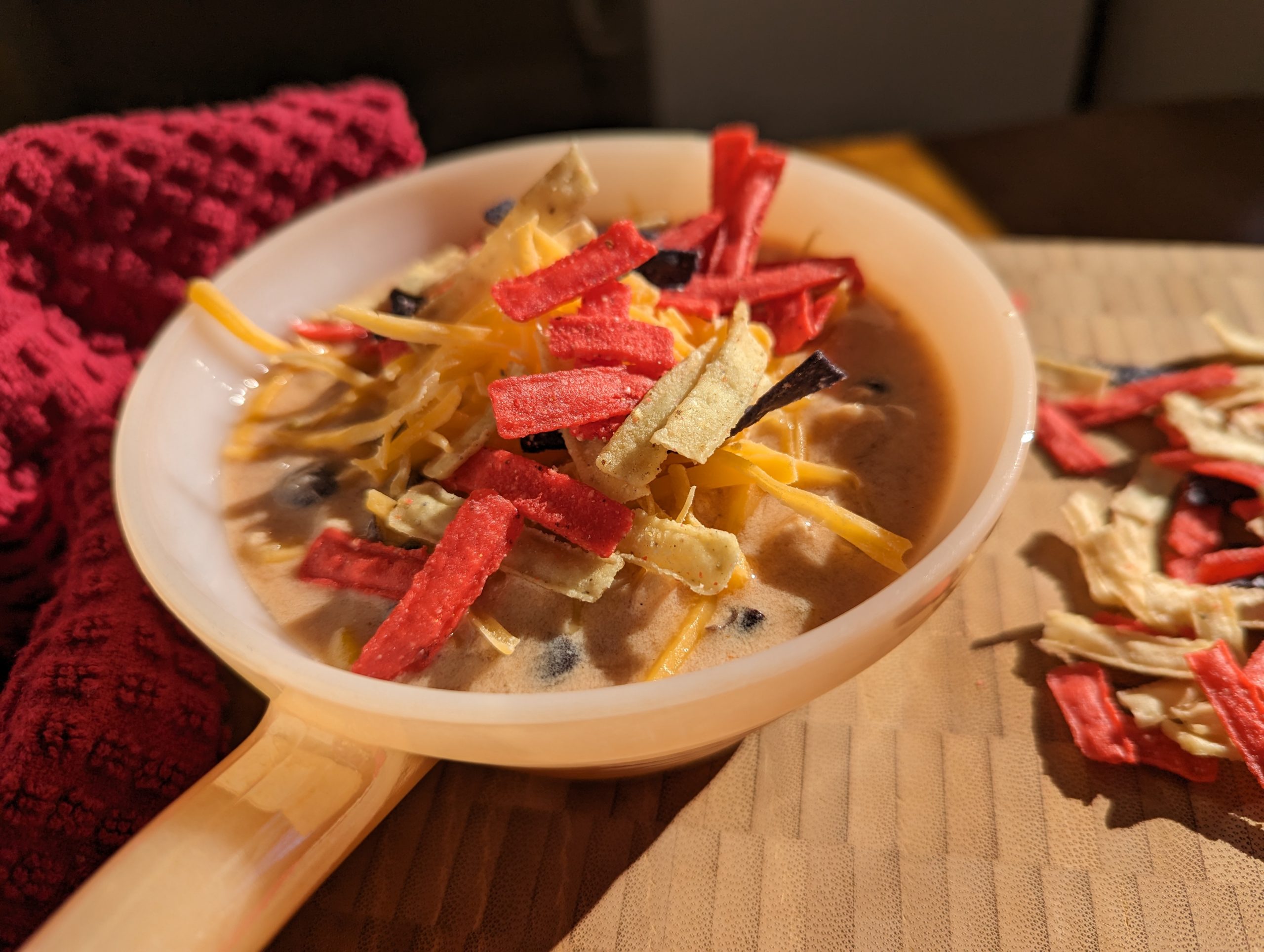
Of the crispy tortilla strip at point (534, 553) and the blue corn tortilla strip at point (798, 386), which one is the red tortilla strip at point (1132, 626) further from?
the crispy tortilla strip at point (534, 553)

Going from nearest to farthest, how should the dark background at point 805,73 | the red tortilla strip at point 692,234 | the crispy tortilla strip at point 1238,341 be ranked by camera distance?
the red tortilla strip at point 692,234, the crispy tortilla strip at point 1238,341, the dark background at point 805,73

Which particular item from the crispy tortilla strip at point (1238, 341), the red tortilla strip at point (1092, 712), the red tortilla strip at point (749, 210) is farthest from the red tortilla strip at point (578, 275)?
the crispy tortilla strip at point (1238, 341)

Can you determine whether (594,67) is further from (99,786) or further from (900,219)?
(99,786)

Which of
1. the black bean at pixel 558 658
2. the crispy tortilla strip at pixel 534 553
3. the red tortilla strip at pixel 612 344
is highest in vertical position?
the red tortilla strip at pixel 612 344

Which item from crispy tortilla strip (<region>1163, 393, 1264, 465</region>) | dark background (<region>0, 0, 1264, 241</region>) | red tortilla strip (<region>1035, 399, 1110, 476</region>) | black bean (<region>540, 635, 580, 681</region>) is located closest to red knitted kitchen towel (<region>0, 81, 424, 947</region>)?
black bean (<region>540, 635, 580, 681</region>)

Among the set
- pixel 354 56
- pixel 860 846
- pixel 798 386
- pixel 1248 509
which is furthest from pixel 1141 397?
pixel 354 56

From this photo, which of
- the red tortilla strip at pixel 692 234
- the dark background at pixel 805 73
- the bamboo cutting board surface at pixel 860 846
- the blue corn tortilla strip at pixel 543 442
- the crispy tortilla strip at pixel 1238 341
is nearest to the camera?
the bamboo cutting board surface at pixel 860 846
